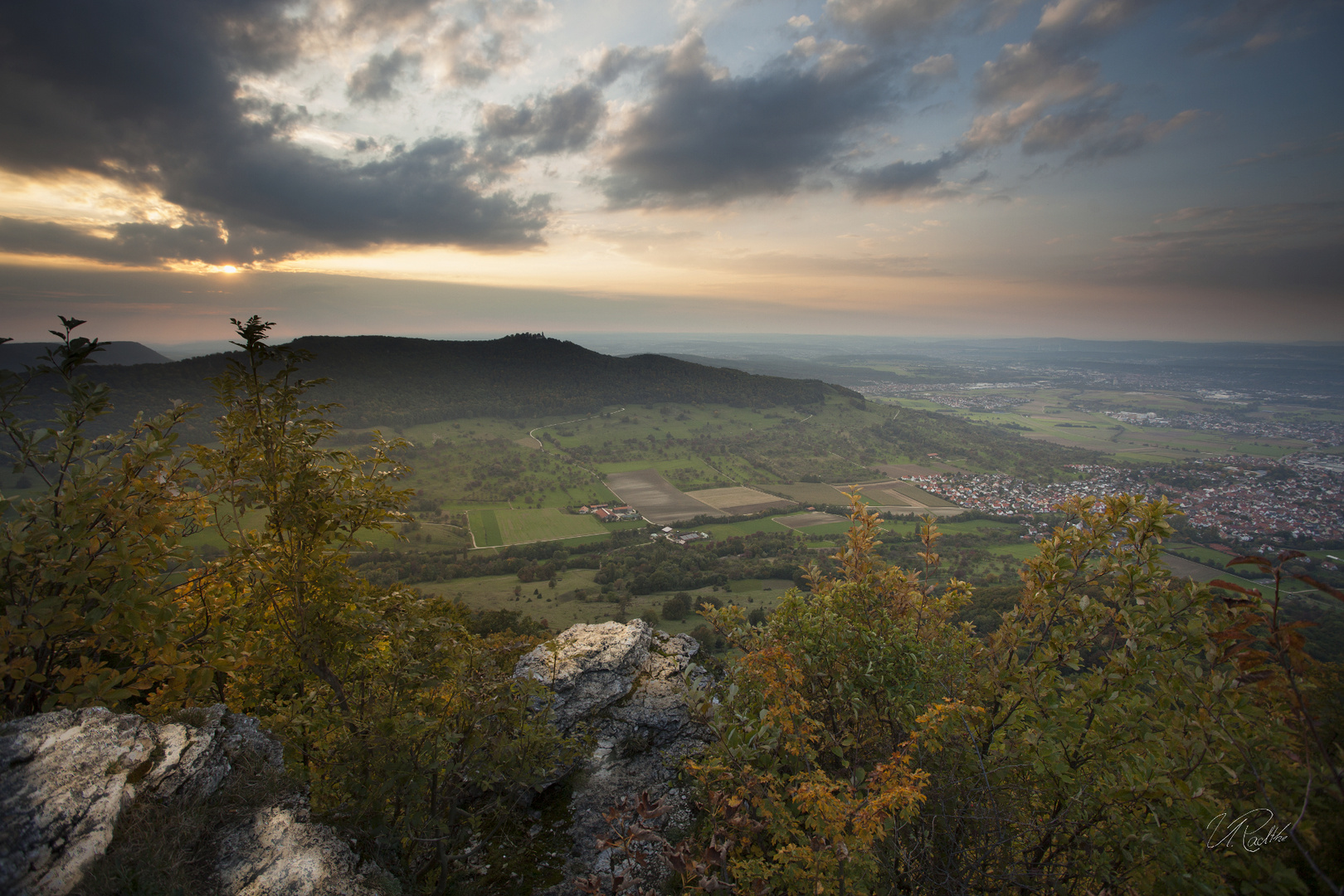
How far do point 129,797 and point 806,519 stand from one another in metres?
87.6

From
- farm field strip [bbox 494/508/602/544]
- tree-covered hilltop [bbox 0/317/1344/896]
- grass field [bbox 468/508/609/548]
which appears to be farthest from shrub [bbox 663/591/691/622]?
tree-covered hilltop [bbox 0/317/1344/896]

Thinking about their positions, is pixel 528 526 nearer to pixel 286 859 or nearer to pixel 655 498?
pixel 655 498

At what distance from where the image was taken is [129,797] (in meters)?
4.14

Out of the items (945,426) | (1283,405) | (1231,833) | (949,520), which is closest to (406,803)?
(1231,833)

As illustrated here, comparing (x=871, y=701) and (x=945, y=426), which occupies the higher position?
(x=871, y=701)

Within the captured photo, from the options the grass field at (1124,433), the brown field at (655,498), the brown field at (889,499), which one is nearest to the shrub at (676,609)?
the brown field at (655,498)

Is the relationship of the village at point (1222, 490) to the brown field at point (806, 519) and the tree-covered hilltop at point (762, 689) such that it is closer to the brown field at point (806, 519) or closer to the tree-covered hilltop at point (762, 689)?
the brown field at point (806, 519)

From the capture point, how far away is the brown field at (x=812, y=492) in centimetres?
9985

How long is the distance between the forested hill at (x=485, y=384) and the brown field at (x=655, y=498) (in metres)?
64.8

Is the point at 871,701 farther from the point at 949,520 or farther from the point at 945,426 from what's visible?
the point at 945,426

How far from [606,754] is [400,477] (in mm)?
7418

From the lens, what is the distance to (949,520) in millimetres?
80688

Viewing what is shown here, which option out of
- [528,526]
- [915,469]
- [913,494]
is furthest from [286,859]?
[915,469]

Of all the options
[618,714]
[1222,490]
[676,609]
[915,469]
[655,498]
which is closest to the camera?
[618,714]
